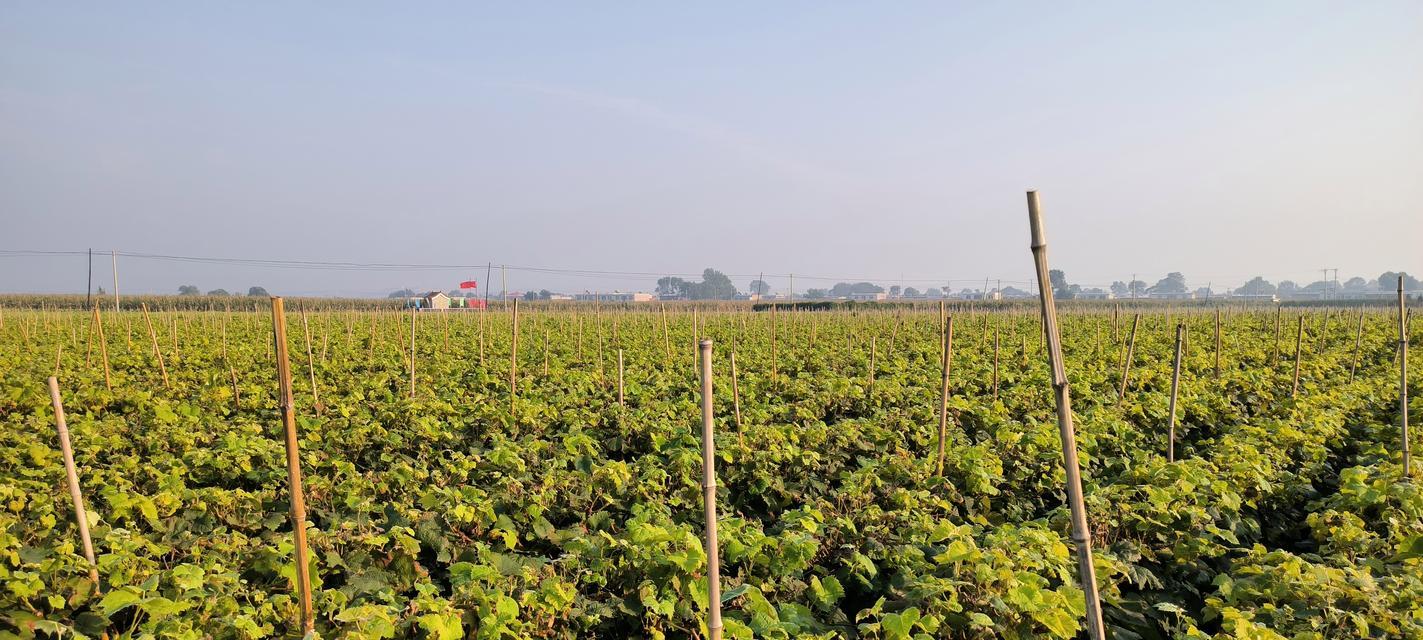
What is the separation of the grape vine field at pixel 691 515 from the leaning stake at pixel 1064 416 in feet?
3.28

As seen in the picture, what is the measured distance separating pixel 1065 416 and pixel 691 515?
10.3 ft

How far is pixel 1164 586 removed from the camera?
370 cm

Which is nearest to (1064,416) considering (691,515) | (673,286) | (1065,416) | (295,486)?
(1065,416)

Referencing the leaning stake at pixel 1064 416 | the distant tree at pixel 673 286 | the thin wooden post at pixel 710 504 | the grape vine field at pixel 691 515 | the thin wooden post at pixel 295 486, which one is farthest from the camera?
the distant tree at pixel 673 286

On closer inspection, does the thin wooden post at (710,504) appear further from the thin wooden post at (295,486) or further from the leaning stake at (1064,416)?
the thin wooden post at (295,486)

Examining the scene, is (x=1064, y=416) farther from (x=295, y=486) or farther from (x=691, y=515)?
(x=691, y=515)

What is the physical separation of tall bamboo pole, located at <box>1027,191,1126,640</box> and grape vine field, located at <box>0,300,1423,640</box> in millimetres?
988

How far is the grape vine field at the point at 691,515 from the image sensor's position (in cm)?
293

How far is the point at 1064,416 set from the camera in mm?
1749

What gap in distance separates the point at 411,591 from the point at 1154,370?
10530 millimetres

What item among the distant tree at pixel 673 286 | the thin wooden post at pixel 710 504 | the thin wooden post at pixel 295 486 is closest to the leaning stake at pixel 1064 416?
the thin wooden post at pixel 710 504

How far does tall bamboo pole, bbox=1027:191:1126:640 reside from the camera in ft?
5.10

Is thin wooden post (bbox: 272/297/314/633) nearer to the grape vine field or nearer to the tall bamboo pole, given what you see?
the grape vine field

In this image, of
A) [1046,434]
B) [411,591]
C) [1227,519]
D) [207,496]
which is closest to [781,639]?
[411,591]
